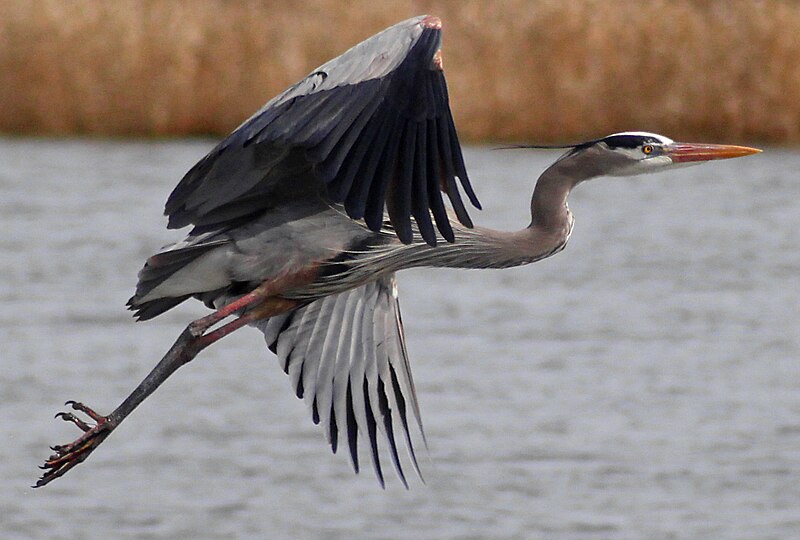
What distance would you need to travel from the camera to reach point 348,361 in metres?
6.60

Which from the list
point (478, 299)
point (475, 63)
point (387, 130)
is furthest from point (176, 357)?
point (475, 63)

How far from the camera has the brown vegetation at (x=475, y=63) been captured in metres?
14.2

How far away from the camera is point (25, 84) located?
569 inches

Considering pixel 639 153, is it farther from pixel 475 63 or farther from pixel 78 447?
pixel 475 63

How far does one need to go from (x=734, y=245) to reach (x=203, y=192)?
7906 millimetres

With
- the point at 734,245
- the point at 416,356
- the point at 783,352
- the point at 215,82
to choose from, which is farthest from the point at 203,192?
the point at 215,82

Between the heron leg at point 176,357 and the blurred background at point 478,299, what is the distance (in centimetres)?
183

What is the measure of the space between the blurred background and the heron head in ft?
7.32

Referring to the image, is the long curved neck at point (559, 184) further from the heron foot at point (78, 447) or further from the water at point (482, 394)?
the water at point (482, 394)

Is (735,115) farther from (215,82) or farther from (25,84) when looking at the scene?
(25,84)

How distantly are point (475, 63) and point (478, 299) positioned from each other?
2.96 meters

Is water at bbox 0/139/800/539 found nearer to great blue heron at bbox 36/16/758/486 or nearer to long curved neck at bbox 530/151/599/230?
great blue heron at bbox 36/16/758/486

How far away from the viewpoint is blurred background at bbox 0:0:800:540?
8031mm

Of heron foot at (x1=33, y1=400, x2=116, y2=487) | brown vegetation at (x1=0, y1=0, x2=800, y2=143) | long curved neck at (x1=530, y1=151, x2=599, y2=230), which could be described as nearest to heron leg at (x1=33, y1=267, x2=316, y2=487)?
heron foot at (x1=33, y1=400, x2=116, y2=487)
